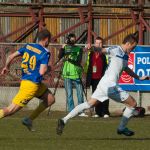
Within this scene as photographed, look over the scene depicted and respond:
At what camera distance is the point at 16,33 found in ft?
108

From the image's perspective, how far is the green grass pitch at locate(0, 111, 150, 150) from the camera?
46.5 ft

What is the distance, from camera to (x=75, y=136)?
637 inches

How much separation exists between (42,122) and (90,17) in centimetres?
1230


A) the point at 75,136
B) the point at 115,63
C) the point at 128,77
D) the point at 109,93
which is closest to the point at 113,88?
the point at 109,93

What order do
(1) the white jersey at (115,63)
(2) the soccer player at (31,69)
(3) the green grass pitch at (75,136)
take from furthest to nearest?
(1) the white jersey at (115,63), (2) the soccer player at (31,69), (3) the green grass pitch at (75,136)

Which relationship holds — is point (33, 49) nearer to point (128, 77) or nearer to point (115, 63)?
point (115, 63)

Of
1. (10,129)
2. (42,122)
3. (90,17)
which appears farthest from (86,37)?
(10,129)

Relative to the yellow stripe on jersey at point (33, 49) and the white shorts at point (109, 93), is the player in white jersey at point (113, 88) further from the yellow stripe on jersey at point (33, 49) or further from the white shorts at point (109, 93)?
the yellow stripe on jersey at point (33, 49)

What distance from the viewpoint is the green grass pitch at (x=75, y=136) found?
46.5 ft

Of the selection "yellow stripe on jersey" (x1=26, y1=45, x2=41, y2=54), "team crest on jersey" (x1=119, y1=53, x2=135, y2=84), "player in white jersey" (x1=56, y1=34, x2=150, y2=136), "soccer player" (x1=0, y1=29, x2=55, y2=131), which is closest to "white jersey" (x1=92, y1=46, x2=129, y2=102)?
"player in white jersey" (x1=56, y1=34, x2=150, y2=136)

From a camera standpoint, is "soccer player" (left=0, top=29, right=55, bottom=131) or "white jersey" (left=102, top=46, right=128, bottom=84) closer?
"soccer player" (left=0, top=29, right=55, bottom=131)

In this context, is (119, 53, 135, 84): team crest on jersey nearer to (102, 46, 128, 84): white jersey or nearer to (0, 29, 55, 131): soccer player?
(102, 46, 128, 84): white jersey

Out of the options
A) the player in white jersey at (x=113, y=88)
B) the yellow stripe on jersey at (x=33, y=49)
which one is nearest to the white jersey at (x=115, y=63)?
the player in white jersey at (x=113, y=88)

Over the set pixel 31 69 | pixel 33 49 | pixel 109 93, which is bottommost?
pixel 109 93
